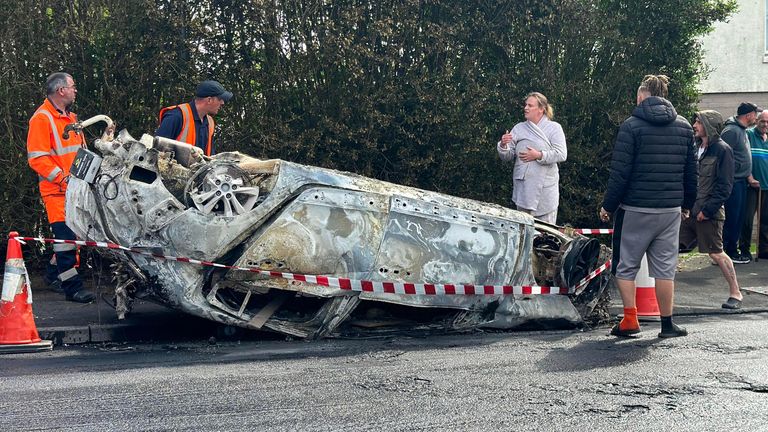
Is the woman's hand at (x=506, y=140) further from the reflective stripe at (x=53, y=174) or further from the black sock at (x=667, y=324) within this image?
the reflective stripe at (x=53, y=174)

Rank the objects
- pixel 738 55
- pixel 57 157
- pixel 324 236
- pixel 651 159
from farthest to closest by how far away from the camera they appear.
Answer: pixel 738 55
pixel 57 157
pixel 651 159
pixel 324 236

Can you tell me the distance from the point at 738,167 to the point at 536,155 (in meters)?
4.05

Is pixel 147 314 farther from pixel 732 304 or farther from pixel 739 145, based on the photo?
pixel 739 145

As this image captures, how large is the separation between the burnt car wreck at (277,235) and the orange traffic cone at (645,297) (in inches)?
60.6

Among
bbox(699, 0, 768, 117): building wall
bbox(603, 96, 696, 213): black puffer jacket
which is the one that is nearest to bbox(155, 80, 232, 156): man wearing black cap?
bbox(603, 96, 696, 213): black puffer jacket

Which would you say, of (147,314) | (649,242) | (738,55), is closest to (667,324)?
(649,242)

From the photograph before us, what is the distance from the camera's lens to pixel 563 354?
272 inches

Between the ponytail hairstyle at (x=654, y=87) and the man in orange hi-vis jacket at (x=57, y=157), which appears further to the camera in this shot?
the man in orange hi-vis jacket at (x=57, y=157)

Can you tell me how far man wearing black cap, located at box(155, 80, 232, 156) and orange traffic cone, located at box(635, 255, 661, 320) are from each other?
13.0 feet

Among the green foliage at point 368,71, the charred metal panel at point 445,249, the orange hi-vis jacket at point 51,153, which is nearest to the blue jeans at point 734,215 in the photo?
the green foliage at point 368,71

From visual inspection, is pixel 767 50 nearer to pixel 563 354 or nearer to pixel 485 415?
pixel 563 354

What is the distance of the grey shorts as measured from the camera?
757 cm

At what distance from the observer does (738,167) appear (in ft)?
40.0

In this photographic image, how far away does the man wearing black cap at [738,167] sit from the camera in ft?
39.3
